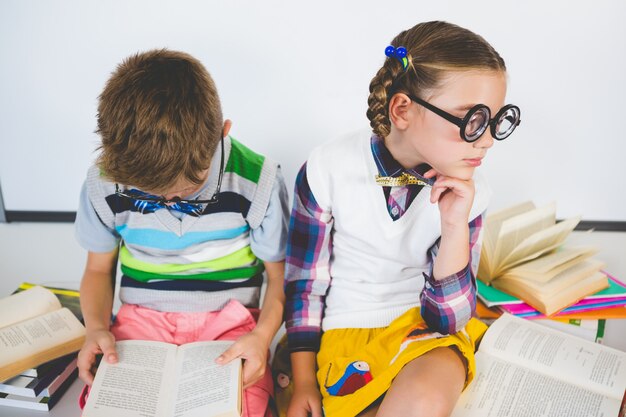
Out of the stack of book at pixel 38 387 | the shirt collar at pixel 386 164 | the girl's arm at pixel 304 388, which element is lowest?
the stack of book at pixel 38 387

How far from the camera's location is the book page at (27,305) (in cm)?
109

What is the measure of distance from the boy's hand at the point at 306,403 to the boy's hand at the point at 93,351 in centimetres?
31

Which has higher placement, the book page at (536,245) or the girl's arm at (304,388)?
the book page at (536,245)

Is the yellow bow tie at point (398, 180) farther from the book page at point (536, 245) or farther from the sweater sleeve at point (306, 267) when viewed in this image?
the book page at point (536, 245)

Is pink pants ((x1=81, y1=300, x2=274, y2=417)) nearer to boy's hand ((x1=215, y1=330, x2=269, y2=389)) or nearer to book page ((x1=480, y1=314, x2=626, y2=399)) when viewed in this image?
boy's hand ((x1=215, y1=330, x2=269, y2=389))

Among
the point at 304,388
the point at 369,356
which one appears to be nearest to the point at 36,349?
the point at 304,388

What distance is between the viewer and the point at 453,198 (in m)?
0.89

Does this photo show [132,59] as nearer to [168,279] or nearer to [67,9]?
[168,279]

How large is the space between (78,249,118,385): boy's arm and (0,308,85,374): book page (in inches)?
2.6

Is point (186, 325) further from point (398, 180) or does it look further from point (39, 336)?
point (398, 180)

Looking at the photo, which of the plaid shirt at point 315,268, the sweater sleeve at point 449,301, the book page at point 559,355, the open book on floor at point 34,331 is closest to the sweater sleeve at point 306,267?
the plaid shirt at point 315,268

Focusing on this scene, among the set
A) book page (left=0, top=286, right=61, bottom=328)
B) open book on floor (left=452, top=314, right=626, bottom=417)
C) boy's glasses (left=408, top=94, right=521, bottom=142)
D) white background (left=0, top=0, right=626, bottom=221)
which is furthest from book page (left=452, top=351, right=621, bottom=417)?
book page (left=0, top=286, right=61, bottom=328)

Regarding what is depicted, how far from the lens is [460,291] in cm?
92

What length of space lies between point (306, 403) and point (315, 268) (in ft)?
0.82
